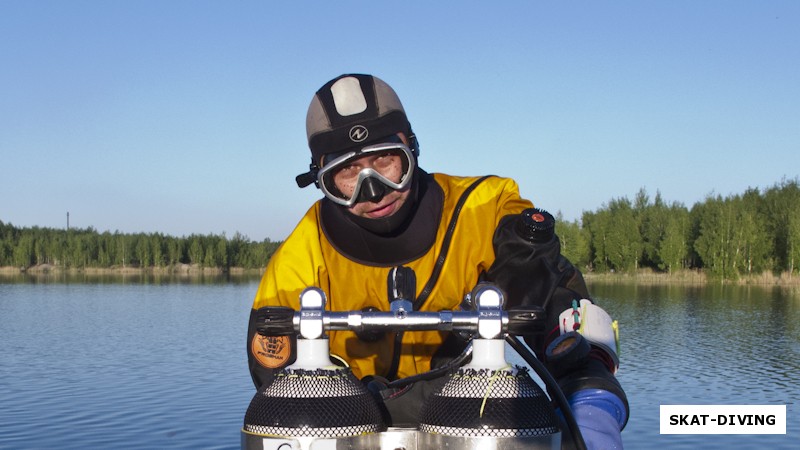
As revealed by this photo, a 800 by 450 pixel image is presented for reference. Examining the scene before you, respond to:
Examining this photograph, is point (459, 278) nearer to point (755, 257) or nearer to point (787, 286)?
point (787, 286)

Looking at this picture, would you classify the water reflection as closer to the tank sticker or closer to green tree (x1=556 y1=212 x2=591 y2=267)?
the tank sticker

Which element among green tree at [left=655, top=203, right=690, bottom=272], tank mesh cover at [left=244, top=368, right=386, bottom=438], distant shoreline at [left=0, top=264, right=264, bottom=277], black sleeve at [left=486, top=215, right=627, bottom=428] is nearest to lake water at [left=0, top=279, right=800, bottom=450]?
black sleeve at [left=486, top=215, right=627, bottom=428]

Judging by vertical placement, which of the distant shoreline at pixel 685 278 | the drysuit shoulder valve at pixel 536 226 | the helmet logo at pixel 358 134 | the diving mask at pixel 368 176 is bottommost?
the distant shoreline at pixel 685 278

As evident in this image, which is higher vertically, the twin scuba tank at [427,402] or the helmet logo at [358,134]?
the helmet logo at [358,134]

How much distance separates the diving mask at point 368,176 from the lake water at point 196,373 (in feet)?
43.0

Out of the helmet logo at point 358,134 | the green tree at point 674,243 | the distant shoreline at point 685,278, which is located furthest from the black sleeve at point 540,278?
the green tree at point 674,243

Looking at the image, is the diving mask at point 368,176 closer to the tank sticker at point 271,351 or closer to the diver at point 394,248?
the diver at point 394,248

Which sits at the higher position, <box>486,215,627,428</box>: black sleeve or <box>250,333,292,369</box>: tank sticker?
<box>486,215,627,428</box>: black sleeve

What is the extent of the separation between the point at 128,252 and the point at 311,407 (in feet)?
408

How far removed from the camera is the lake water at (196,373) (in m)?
16.2

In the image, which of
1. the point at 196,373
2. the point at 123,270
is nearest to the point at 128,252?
the point at 123,270

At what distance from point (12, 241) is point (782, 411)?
4847 inches

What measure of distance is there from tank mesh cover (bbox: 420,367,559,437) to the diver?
500 millimetres

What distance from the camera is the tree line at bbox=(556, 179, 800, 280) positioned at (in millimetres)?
75562
